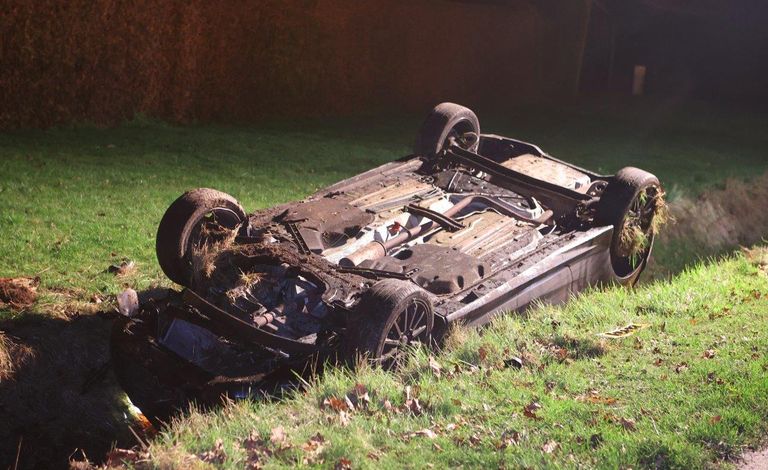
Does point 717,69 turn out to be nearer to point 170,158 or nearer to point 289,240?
point 170,158

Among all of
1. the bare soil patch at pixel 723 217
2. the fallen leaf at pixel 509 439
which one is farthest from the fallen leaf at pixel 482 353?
the bare soil patch at pixel 723 217

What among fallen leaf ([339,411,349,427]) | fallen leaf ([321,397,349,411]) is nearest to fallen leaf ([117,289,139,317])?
fallen leaf ([321,397,349,411])

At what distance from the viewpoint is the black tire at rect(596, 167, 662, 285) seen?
9.05 meters

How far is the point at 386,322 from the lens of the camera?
6426 mm

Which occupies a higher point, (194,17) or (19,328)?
(194,17)

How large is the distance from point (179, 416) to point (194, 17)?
11.1 meters

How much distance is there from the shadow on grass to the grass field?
0.05 feet

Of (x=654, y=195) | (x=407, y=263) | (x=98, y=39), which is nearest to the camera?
(x=407, y=263)

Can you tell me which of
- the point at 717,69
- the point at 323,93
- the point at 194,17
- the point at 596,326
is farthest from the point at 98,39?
the point at 717,69

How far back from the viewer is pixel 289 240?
7723mm

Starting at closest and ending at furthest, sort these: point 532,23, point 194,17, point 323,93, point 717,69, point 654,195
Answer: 1. point 654,195
2. point 194,17
3. point 323,93
4. point 532,23
5. point 717,69

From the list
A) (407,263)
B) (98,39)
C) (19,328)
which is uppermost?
(98,39)

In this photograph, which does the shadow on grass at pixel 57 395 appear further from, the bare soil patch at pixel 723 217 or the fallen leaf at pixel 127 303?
the bare soil patch at pixel 723 217

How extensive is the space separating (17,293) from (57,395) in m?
1.34
